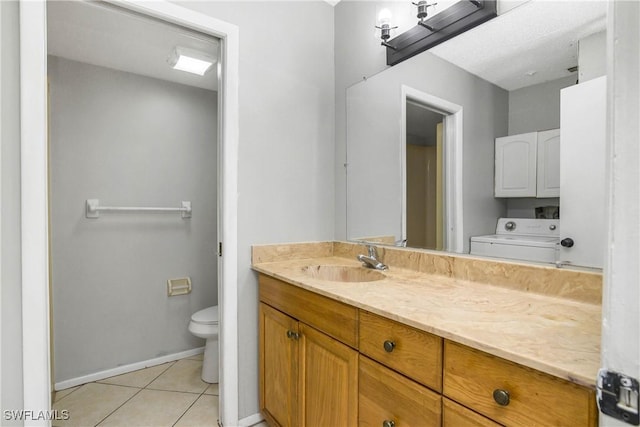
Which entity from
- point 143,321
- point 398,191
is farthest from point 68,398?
point 398,191

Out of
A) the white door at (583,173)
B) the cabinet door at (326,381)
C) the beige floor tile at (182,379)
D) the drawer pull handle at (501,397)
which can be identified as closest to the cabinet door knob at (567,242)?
the white door at (583,173)

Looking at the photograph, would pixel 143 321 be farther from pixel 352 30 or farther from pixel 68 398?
pixel 352 30

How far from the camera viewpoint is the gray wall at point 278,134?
5.49ft

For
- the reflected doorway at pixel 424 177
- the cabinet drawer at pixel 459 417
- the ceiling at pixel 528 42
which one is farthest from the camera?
the reflected doorway at pixel 424 177

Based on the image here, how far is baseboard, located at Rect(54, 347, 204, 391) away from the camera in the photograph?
209cm

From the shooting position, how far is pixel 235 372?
5.38ft

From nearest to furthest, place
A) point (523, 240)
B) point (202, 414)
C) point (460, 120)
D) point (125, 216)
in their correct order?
1. point (523, 240)
2. point (460, 120)
3. point (202, 414)
4. point (125, 216)

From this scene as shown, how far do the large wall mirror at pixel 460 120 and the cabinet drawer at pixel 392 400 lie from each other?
684mm

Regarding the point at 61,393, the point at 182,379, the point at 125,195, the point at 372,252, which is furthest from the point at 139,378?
the point at 372,252

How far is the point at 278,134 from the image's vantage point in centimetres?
180

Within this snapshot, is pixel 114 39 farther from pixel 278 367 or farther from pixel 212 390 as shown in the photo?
pixel 212 390

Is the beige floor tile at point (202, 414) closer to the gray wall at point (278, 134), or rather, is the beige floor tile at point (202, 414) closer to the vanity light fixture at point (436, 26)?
the gray wall at point (278, 134)

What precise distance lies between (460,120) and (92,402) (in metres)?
2.63

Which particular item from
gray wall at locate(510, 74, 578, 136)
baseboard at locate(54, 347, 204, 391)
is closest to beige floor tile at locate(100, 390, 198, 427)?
baseboard at locate(54, 347, 204, 391)
